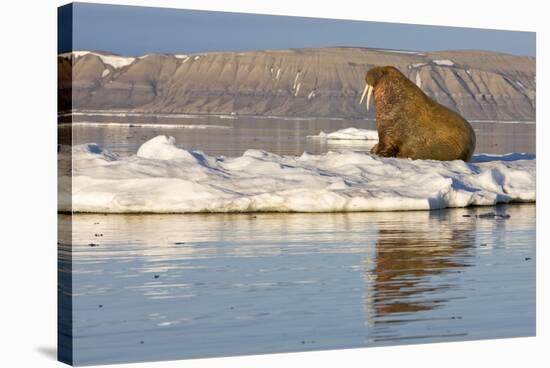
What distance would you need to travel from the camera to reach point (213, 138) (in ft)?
93.0

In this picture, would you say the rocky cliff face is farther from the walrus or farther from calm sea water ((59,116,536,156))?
the walrus

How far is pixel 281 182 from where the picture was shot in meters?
17.9

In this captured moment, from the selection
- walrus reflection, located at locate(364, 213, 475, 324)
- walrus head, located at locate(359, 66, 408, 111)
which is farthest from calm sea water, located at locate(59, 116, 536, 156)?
walrus reflection, located at locate(364, 213, 475, 324)

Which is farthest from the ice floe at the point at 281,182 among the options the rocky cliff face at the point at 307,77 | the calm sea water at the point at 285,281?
the rocky cliff face at the point at 307,77

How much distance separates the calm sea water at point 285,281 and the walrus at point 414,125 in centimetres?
452

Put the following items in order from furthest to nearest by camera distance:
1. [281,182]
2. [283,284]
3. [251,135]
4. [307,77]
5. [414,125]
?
[251,135], [414,125], [307,77], [281,182], [283,284]

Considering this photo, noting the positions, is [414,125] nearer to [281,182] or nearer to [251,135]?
[281,182]

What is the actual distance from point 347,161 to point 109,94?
556cm

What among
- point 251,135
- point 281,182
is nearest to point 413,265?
point 281,182

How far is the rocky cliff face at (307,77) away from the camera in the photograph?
16.7m

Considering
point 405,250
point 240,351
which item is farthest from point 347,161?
point 240,351

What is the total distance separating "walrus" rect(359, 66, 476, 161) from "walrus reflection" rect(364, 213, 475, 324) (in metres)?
5.11

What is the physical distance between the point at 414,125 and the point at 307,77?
226 inches

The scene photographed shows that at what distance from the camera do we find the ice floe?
16578 mm
